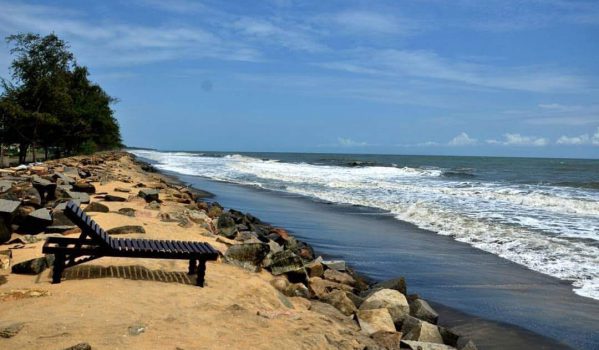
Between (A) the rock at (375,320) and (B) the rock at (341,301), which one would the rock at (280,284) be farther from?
(A) the rock at (375,320)

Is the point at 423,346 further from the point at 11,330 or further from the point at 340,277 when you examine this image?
the point at 11,330

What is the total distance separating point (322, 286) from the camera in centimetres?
703

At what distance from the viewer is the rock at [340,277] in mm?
7582

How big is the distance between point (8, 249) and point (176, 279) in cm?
253

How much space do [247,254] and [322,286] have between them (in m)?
1.45

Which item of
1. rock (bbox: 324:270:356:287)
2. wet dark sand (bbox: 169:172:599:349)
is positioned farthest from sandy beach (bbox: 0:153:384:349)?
wet dark sand (bbox: 169:172:599:349)

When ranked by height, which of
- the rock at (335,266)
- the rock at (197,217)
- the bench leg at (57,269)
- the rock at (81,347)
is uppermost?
the bench leg at (57,269)

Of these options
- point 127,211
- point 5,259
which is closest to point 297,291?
point 5,259

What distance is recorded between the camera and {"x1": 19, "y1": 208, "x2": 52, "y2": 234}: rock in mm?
7770

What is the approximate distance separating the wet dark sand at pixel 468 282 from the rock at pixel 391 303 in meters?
0.67

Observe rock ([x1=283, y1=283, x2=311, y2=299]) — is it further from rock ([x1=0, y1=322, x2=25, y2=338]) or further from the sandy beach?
rock ([x1=0, y1=322, x2=25, y2=338])

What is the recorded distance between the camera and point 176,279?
6.17 meters

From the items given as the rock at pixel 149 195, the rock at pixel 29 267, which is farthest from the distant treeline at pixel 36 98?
the rock at pixel 29 267

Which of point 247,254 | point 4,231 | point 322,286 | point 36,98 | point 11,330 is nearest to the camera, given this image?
point 11,330
